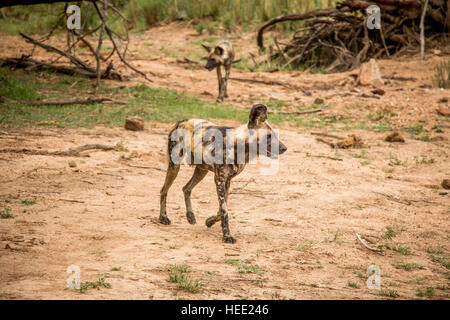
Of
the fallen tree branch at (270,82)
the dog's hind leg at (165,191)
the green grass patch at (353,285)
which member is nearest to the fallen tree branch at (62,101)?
the fallen tree branch at (270,82)

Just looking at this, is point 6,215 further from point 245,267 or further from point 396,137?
point 396,137

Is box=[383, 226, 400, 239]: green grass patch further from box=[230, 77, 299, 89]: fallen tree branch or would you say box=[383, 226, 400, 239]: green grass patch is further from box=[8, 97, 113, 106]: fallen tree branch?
box=[230, 77, 299, 89]: fallen tree branch

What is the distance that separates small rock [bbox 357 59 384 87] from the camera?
13.2 meters

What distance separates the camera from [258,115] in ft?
15.1

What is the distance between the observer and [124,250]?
4492mm

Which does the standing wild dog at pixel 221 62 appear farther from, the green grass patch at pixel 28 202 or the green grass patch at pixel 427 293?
the green grass patch at pixel 427 293

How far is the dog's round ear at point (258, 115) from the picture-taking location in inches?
180

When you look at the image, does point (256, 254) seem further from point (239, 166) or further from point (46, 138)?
point (46, 138)

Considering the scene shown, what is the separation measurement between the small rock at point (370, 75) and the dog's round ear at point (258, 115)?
9.23m

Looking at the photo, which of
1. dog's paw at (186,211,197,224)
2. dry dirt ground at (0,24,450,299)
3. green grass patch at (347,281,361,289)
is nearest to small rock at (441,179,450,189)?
dry dirt ground at (0,24,450,299)

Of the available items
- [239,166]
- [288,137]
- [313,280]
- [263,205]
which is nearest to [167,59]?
[288,137]

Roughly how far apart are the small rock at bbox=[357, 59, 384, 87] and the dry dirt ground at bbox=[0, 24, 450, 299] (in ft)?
10.1

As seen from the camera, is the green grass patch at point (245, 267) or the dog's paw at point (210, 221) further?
the dog's paw at point (210, 221)

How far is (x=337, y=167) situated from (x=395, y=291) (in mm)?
4153
